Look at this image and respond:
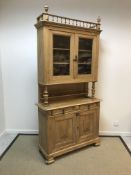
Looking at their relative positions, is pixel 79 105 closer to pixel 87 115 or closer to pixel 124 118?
pixel 87 115

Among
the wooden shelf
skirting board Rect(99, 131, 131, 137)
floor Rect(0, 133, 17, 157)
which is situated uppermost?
the wooden shelf

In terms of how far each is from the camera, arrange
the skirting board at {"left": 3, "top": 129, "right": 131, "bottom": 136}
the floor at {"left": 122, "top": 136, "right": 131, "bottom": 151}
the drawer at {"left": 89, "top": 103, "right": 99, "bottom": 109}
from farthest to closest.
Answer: the skirting board at {"left": 3, "top": 129, "right": 131, "bottom": 136}, the floor at {"left": 122, "top": 136, "right": 131, "bottom": 151}, the drawer at {"left": 89, "top": 103, "right": 99, "bottom": 109}

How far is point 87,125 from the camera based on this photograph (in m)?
2.71

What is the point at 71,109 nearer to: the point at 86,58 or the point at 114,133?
the point at 86,58

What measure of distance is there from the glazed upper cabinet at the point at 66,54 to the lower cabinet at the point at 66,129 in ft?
1.54

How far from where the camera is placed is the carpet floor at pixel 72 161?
220 centimetres

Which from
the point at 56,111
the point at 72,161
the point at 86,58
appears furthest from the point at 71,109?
the point at 86,58

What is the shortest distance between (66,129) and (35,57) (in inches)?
56.9

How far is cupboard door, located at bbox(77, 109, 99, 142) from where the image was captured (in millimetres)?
2629

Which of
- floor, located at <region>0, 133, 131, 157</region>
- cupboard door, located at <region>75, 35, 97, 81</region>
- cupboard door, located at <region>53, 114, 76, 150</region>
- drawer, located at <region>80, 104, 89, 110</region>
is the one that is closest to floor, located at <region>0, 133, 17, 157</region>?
floor, located at <region>0, 133, 131, 157</region>

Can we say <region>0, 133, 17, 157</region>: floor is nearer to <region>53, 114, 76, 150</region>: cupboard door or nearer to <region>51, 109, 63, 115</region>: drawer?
<region>53, 114, 76, 150</region>: cupboard door

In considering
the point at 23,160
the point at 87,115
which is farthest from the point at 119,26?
the point at 23,160

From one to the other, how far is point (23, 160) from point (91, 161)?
1016 millimetres

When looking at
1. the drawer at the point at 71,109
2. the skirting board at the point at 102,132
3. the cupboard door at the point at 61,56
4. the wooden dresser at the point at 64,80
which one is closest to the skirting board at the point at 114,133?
the skirting board at the point at 102,132
